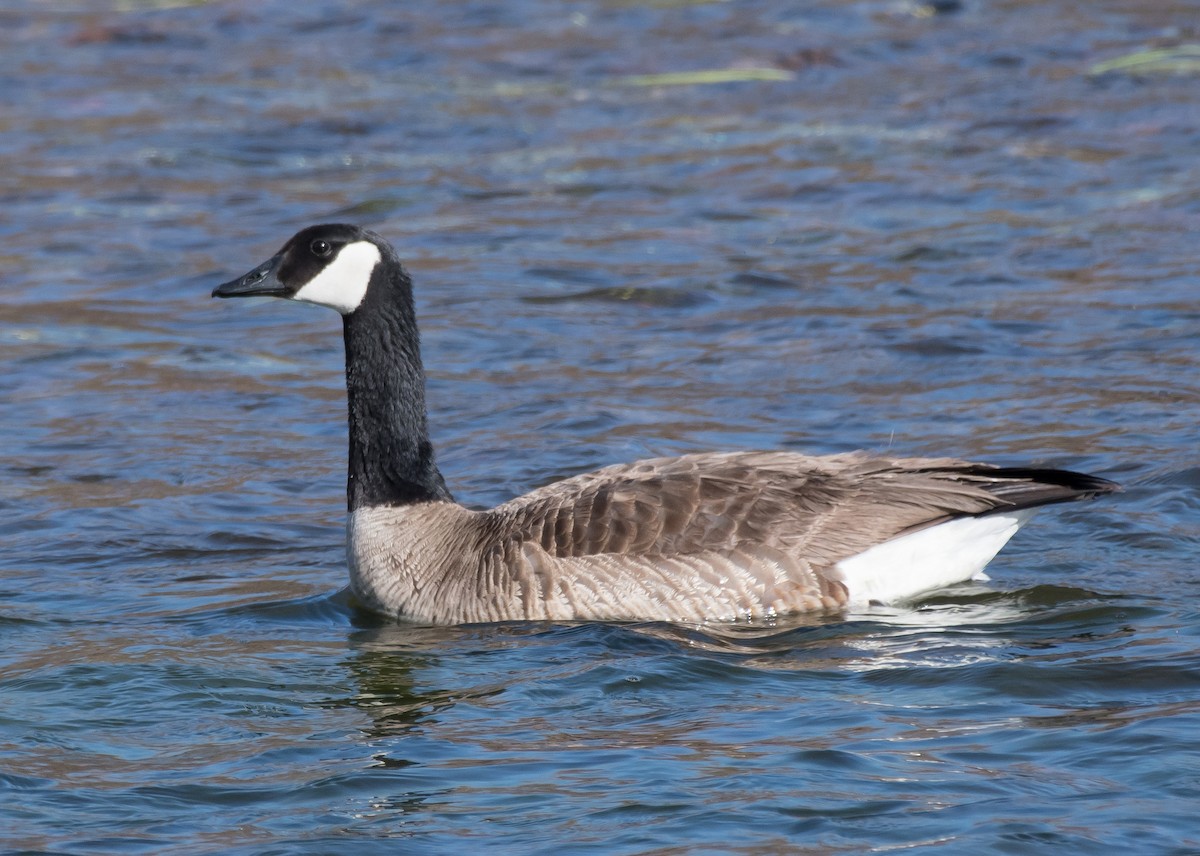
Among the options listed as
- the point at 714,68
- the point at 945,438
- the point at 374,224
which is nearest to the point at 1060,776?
the point at 945,438

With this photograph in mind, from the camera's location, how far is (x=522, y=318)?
15617 millimetres

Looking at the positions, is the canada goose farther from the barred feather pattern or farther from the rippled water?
the rippled water

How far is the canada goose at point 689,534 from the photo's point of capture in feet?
30.7

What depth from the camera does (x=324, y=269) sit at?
9969mm

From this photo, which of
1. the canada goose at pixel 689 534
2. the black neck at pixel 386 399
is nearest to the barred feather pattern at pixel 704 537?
the canada goose at pixel 689 534

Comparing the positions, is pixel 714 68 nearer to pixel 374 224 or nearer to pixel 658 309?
pixel 374 224

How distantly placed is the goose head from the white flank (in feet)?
9.44

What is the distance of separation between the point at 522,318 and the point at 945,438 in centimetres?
444

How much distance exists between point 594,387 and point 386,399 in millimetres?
3954

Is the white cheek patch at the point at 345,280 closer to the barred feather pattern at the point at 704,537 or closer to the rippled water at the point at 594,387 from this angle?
the barred feather pattern at the point at 704,537

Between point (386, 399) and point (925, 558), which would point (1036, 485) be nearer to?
point (925, 558)

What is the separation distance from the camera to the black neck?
10.1m

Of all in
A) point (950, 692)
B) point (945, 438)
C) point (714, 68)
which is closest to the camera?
point (950, 692)

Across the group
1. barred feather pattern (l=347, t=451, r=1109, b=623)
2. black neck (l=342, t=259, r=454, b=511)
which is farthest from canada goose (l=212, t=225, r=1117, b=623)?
black neck (l=342, t=259, r=454, b=511)
